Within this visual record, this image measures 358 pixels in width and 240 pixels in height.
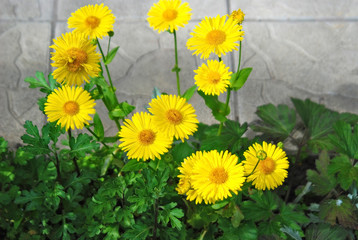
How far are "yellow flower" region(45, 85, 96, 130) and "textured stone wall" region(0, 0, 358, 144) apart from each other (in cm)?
96

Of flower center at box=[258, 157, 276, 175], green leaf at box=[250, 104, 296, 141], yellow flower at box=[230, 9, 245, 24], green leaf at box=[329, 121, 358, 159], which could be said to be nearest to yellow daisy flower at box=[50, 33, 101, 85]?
yellow flower at box=[230, 9, 245, 24]

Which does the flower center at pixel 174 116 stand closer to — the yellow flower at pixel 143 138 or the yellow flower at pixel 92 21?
the yellow flower at pixel 143 138

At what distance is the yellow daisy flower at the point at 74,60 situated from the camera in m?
1.48

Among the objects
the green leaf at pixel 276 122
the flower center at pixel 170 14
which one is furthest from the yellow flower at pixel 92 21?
the green leaf at pixel 276 122

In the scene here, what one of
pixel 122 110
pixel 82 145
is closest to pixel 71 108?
pixel 82 145

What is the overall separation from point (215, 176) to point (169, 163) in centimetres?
45

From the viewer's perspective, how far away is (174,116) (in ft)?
4.93

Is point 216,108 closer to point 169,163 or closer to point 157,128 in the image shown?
point 169,163

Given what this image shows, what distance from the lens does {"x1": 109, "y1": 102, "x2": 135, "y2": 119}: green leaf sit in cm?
179

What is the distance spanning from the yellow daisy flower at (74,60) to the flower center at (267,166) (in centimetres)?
70

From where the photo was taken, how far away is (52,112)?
1497 millimetres

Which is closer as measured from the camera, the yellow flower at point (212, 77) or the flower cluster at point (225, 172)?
the flower cluster at point (225, 172)

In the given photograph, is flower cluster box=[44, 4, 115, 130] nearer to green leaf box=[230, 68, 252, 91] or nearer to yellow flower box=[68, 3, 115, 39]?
yellow flower box=[68, 3, 115, 39]

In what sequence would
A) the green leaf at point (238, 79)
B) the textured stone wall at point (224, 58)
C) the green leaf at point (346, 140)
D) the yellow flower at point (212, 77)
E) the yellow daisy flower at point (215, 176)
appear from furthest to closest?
1. the textured stone wall at point (224, 58)
2. the green leaf at point (346, 140)
3. the green leaf at point (238, 79)
4. the yellow flower at point (212, 77)
5. the yellow daisy flower at point (215, 176)
